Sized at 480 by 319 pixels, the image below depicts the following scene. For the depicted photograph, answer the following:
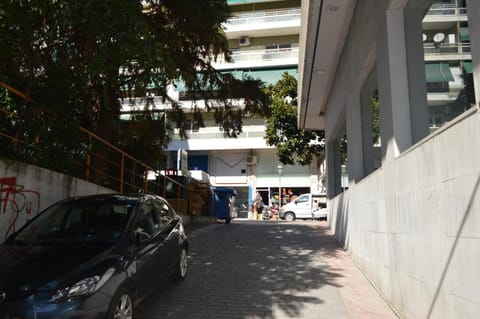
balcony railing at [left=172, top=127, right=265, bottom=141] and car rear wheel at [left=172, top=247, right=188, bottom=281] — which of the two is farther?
balcony railing at [left=172, top=127, right=265, bottom=141]

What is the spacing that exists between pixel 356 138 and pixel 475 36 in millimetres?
6079

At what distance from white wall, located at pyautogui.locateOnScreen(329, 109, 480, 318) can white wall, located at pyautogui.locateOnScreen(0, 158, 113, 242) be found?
18.4 feet

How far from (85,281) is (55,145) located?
4.52 metres

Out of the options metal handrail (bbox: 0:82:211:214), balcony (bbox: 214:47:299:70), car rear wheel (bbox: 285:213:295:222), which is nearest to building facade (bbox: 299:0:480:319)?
metal handrail (bbox: 0:82:211:214)

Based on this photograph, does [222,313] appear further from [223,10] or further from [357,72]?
[223,10]

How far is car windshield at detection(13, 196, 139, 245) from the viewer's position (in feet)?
16.9

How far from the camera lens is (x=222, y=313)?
5.56 metres

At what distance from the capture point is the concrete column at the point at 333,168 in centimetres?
1515

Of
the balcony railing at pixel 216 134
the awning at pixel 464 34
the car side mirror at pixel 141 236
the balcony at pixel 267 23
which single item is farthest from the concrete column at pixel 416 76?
the balcony at pixel 267 23

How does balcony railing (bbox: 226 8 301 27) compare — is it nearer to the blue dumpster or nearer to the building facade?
the blue dumpster

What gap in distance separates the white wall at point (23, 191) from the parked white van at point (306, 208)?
71.6 feet

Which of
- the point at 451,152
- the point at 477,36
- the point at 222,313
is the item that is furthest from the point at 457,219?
the point at 222,313

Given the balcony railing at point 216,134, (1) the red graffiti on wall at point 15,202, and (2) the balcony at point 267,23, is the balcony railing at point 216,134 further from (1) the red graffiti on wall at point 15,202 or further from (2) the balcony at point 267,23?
(1) the red graffiti on wall at point 15,202

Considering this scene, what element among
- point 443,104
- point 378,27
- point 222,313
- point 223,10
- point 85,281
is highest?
point 223,10
